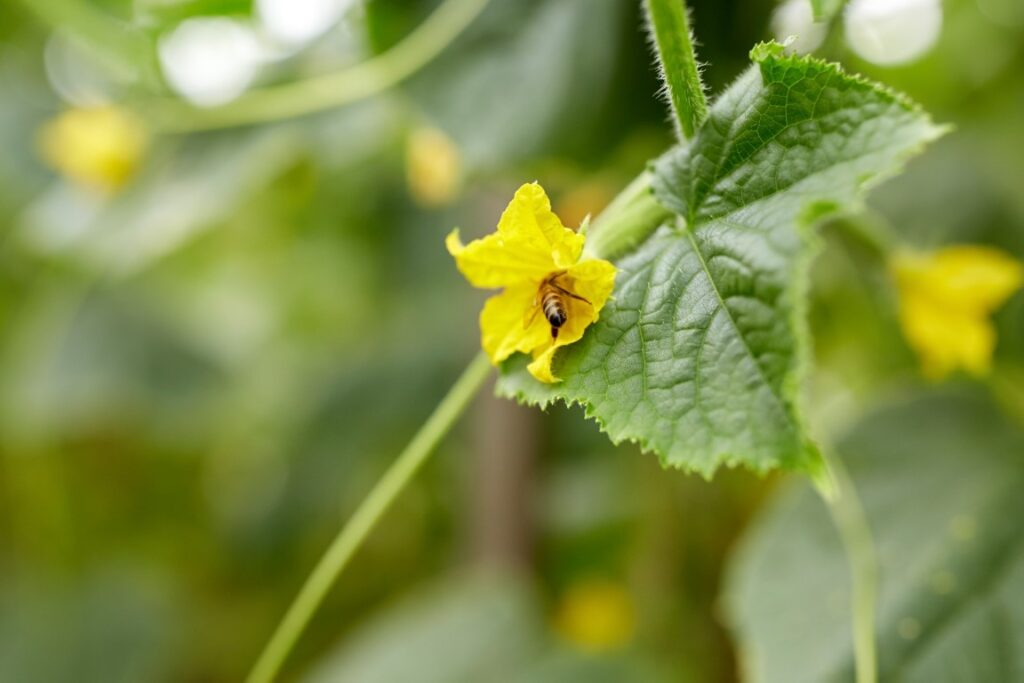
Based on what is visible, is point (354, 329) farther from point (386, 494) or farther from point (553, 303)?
point (553, 303)

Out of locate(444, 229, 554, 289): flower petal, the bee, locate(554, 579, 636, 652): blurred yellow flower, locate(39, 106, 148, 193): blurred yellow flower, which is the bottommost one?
the bee

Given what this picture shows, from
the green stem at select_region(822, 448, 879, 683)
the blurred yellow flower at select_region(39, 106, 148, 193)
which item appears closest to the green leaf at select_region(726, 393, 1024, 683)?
the green stem at select_region(822, 448, 879, 683)

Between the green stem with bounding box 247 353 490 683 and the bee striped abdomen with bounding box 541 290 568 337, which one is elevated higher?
the green stem with bounding box 247 353 490 683

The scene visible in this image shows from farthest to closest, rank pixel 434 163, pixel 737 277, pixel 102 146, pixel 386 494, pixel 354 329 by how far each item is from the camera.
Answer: pixel 354 329
pixel 102 146
pixel 434 163
pixel 386 494
pixel 737 277

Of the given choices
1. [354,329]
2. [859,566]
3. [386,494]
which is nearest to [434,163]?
[386,494]

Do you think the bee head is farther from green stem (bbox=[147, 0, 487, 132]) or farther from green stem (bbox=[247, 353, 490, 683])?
green stem (bbox=[147, 0, 487, 132])
